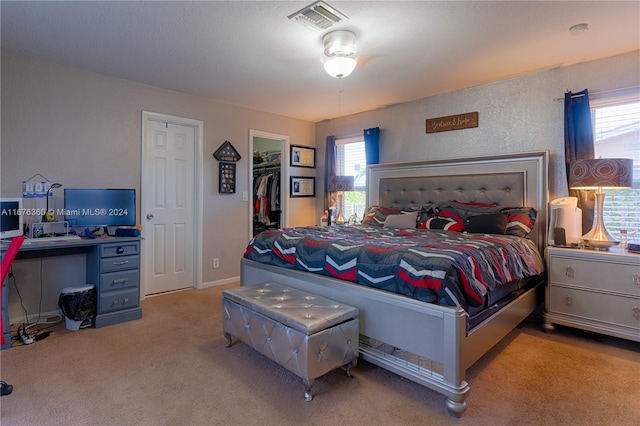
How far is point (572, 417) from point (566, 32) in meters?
2.54

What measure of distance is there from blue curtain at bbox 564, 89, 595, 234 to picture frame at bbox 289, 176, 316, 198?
3.37 metres

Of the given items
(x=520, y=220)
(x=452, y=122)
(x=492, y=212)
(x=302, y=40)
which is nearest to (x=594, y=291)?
(x=520, y=220)

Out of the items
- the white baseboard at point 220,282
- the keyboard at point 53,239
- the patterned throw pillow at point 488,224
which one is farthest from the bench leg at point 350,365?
the white baseboard at point 220,282

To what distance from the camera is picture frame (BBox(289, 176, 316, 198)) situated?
521 centimetres

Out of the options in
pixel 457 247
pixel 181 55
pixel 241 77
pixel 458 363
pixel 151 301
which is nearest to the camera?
pixel 458 363

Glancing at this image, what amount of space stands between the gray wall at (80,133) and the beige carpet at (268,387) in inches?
52.4

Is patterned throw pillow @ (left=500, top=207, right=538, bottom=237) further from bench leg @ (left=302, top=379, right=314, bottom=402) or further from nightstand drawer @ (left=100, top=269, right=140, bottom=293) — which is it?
nightstand drawer @ (left=100, top=269, right=140, bottom=293)

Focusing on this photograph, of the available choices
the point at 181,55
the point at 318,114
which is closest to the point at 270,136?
the point at 318,114

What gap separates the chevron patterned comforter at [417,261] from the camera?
1841 millimetres

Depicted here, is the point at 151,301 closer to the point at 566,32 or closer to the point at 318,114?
the point at 318,114

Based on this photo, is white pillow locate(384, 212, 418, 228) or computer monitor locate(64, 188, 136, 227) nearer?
computer monitor locate(64, 188, 136, 227)

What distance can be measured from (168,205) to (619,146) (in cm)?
454

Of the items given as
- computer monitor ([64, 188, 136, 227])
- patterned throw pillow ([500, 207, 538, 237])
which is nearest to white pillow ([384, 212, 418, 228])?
patterned throw pillow ([500, 207, 538, 237])

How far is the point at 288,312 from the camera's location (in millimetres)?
1994
